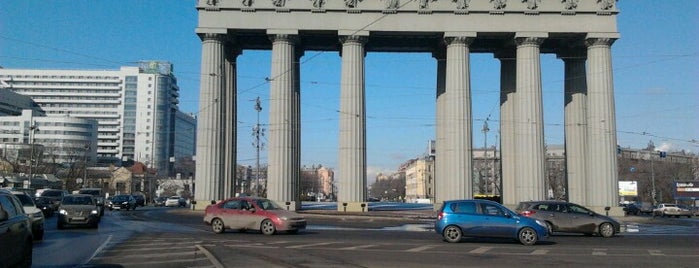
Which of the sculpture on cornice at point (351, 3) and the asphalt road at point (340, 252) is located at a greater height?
the sculpture on cornice at point (351, 3)

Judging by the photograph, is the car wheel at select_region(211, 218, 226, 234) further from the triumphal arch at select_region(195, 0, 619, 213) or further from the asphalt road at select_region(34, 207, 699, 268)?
the triumphal arch at select_region(195, 0, 619, 213)

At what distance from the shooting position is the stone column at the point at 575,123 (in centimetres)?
5238

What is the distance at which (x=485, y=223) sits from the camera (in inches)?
836

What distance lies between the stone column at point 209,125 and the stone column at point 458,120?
18.0 metres

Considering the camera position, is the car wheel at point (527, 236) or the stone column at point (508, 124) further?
the stone column at point (508, 124)

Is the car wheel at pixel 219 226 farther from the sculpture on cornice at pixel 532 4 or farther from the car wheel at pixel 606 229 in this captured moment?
the sculpture on cornice at pixel 532 4

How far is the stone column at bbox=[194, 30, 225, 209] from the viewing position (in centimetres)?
4944

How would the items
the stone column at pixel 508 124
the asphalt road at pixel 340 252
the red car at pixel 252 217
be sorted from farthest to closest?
the stone column at pixel 508 124 → the red car at pixel 252 217 → the asphalt road at pixel 340 252

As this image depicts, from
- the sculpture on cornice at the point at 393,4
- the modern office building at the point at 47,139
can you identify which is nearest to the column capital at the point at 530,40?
the sculpture on cornice at the point at 393,4

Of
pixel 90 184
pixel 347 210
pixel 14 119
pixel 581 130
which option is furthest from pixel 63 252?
pixel 14 119

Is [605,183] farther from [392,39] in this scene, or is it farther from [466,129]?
[392,39]

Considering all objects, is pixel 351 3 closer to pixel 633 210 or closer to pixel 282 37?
pixel 282 37

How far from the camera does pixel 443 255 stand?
16750 mm

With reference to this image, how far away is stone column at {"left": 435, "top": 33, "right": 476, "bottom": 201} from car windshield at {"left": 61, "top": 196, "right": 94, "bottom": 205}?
92.4 ft
